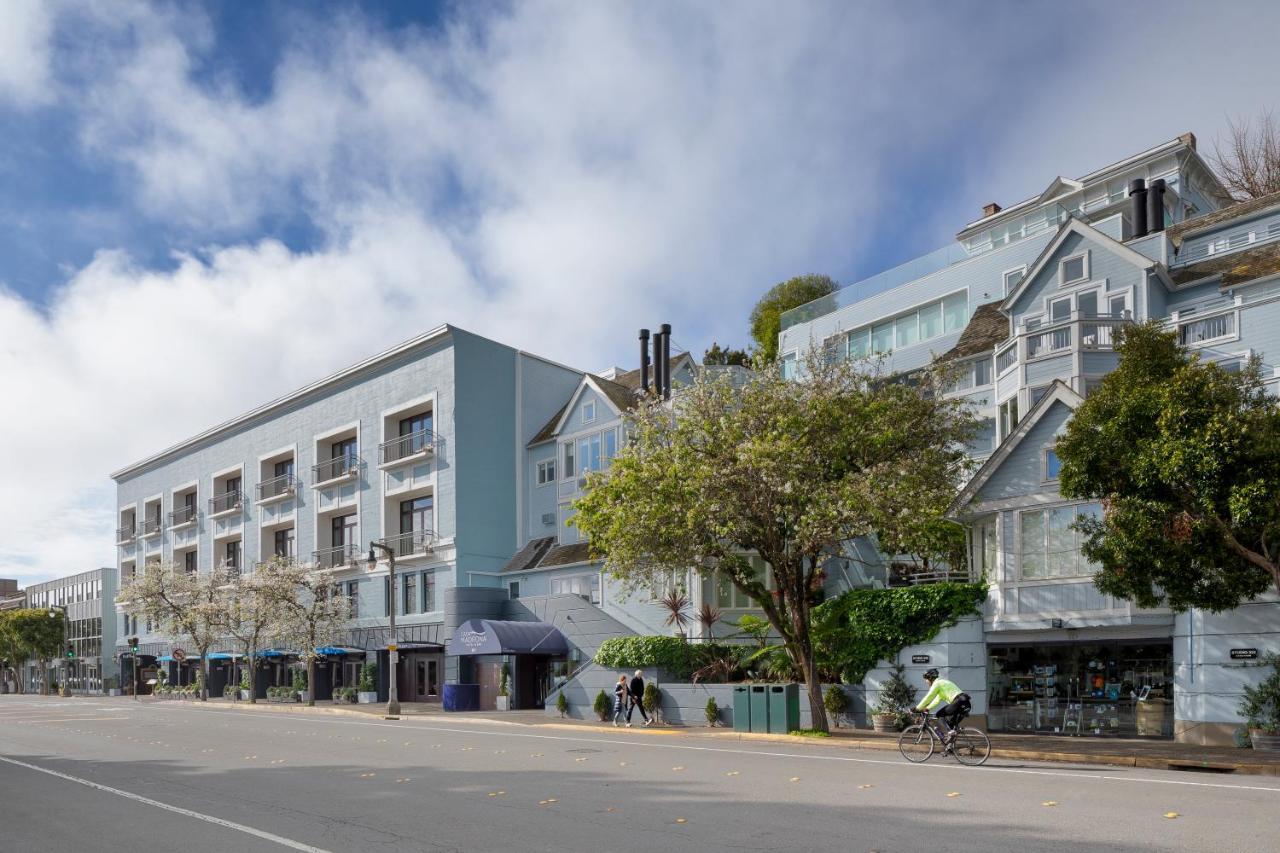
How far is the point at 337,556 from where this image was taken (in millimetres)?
52781

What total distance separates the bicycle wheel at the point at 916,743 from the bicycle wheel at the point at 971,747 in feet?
1.56

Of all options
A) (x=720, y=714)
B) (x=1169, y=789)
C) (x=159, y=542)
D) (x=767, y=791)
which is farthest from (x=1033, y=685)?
(x=159, y=542)

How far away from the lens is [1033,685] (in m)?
25.8

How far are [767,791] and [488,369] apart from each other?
3594 centimetres

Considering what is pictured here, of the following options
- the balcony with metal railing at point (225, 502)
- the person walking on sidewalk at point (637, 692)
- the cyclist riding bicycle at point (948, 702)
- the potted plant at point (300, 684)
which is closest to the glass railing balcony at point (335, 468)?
the balcony with metal railing at point (225, 502)

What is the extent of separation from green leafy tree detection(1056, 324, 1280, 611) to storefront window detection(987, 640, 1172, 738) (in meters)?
4.48

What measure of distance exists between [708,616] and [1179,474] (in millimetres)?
18509

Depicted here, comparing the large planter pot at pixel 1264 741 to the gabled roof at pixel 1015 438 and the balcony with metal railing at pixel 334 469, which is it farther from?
the balcony with metal railing at pixel 334 469

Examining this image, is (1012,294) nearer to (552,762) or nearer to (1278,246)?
(1278,246)

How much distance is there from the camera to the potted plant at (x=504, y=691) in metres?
38.9

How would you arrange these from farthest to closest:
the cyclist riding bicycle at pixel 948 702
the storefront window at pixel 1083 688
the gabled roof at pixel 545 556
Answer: the gabled roof at pixel 545 556 < the storefront window at pixel 1083 688 < the cyclist riding bicycle at pixel 948 702

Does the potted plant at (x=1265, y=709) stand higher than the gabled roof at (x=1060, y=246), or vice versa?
the gabled roof at (x=1060, y=246)

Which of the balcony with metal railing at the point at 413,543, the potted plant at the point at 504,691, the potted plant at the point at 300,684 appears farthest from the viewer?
the potted plant at the point at 300,684

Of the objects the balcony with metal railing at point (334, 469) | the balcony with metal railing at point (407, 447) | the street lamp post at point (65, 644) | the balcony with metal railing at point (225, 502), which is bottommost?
the street lamp post at point (65, 644)
